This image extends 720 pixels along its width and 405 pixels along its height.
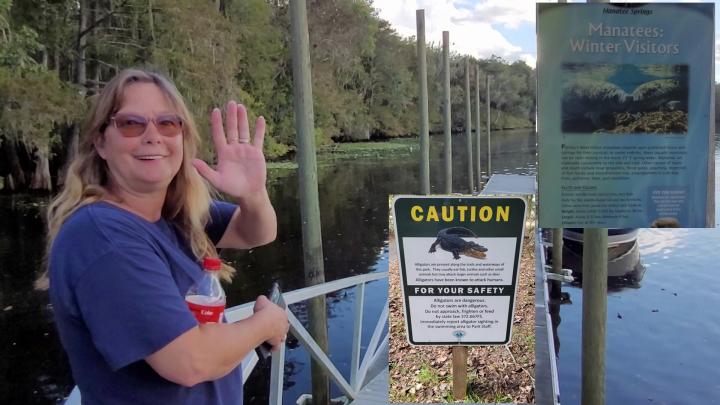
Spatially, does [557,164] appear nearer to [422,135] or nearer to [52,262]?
[52,262]

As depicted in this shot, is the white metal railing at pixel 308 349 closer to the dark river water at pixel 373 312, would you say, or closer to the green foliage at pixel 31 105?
the dark river water at pixel 373 312

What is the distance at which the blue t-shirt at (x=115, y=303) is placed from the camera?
4.48 feet

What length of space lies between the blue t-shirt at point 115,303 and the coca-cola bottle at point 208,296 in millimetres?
102

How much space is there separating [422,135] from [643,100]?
1117cm

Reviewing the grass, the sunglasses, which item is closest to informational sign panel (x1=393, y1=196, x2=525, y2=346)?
the grass

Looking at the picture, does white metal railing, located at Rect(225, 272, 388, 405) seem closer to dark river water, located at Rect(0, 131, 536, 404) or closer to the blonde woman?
the blonde woman

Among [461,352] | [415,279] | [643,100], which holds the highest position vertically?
[643,100]

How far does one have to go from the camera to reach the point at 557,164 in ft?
10.3

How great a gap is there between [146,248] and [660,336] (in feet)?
36.3

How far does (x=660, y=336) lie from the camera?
1083 centimetres

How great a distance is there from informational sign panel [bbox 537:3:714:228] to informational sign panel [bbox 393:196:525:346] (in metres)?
0.42

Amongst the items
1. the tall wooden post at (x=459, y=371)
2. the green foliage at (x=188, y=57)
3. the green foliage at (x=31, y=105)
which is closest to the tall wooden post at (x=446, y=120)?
the green foliage at (x=188, y=57)

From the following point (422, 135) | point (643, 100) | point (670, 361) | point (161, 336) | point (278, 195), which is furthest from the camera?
point (278, 195)

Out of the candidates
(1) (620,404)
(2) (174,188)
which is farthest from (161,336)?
(1) (620,404)
